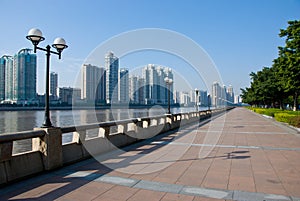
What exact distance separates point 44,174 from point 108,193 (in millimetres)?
2097

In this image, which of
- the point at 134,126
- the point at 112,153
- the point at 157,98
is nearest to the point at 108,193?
the point at 112,153

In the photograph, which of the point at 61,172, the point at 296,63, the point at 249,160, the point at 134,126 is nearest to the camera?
the point at 61,172

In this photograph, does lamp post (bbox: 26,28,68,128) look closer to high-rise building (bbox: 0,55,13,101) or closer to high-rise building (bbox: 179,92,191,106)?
high-rise building (bbox: 179,92,191,106)

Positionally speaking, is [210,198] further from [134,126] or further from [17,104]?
[17,104]

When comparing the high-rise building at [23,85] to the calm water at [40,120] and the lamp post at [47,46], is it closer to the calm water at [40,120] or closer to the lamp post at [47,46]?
the calm water at [40,120]

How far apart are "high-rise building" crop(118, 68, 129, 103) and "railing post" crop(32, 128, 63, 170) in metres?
17.7

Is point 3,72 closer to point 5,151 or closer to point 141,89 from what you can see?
point 141,89

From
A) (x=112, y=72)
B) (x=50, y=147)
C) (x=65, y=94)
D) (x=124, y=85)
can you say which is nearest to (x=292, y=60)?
(x=112, y=72)

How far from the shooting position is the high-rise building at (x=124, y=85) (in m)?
24.9

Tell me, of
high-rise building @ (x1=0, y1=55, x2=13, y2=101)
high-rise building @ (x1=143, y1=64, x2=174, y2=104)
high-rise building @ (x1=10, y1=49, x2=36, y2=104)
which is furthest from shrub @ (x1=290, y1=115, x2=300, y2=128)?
high-rise building @ (x1=0, y1=55, x2=13, y2=101)

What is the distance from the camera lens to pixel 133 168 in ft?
21.6

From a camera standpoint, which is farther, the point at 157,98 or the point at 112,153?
the point at 157,98

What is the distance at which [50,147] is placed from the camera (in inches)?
248

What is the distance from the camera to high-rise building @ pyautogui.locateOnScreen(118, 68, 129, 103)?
2488cm
